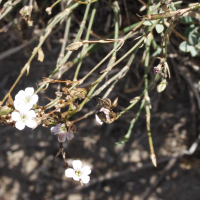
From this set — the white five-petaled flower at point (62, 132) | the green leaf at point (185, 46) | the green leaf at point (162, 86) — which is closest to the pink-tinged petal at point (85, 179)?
the white five-petaled flower at point (62, 132)

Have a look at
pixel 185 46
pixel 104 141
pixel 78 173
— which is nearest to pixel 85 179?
pixel 78 173

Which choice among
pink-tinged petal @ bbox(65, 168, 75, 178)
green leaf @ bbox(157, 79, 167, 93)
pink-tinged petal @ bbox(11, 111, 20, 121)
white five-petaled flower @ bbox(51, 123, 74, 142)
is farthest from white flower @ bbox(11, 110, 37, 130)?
green leaf @ bbox(157, 79, 167, 93)

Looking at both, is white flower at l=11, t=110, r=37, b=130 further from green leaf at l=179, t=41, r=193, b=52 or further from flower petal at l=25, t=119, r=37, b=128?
green leaf at l=179, t=41, r=193, b=52

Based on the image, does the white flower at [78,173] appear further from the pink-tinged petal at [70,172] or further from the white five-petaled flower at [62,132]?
the white five-petaled flower at [62,132]

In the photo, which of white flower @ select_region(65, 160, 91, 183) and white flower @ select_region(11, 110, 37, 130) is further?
white flower @ select_region(65, 160, 91, 183)

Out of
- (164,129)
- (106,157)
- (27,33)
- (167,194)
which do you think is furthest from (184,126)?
(27,33)

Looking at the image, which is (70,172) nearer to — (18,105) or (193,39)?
(18,105)

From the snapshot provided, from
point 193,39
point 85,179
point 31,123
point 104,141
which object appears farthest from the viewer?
point 104,141
